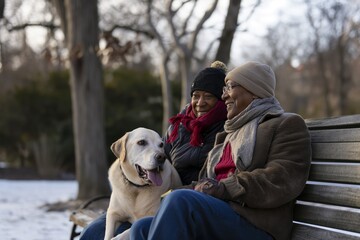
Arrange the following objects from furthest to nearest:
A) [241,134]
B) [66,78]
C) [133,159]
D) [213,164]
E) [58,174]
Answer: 1. [66,78]
2. [58,174]
3. [133,159]
4. [213,164]
5. [241,134]

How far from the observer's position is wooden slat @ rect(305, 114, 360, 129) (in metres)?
3.26

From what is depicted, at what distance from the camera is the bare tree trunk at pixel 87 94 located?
10383 millimetres

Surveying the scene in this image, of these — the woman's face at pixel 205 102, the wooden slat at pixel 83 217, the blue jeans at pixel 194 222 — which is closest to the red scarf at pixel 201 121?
the woman's face at pixel 205 102

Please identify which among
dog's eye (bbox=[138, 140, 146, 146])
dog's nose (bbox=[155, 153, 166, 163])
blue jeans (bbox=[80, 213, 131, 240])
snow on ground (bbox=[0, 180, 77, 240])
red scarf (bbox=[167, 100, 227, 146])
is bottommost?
snow on ground (bbox=[0, 180, 77, 240])

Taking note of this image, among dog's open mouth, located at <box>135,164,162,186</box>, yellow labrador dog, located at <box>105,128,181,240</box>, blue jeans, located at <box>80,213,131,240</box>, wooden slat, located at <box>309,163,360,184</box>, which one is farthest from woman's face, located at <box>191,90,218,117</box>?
blue jeans, located at <box>80,213,131,240</box>

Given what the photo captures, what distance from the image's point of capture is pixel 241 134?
3.37 meters

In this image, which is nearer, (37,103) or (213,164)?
(213,164)

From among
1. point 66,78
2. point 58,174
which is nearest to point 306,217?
point 58,174

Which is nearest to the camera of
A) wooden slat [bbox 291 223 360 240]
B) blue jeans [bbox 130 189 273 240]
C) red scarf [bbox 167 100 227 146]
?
blue jeans [bbox 130 189 273 240]

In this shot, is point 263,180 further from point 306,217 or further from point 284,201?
point 306,217

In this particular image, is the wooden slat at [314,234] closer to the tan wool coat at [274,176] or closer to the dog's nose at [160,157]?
the tan wool coat at [274,176]

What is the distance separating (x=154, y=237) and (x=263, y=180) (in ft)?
2.11

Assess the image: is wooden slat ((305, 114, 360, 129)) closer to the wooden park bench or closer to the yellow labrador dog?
the wooden park bench

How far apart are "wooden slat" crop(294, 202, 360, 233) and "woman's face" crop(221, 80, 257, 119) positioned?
67 cm
